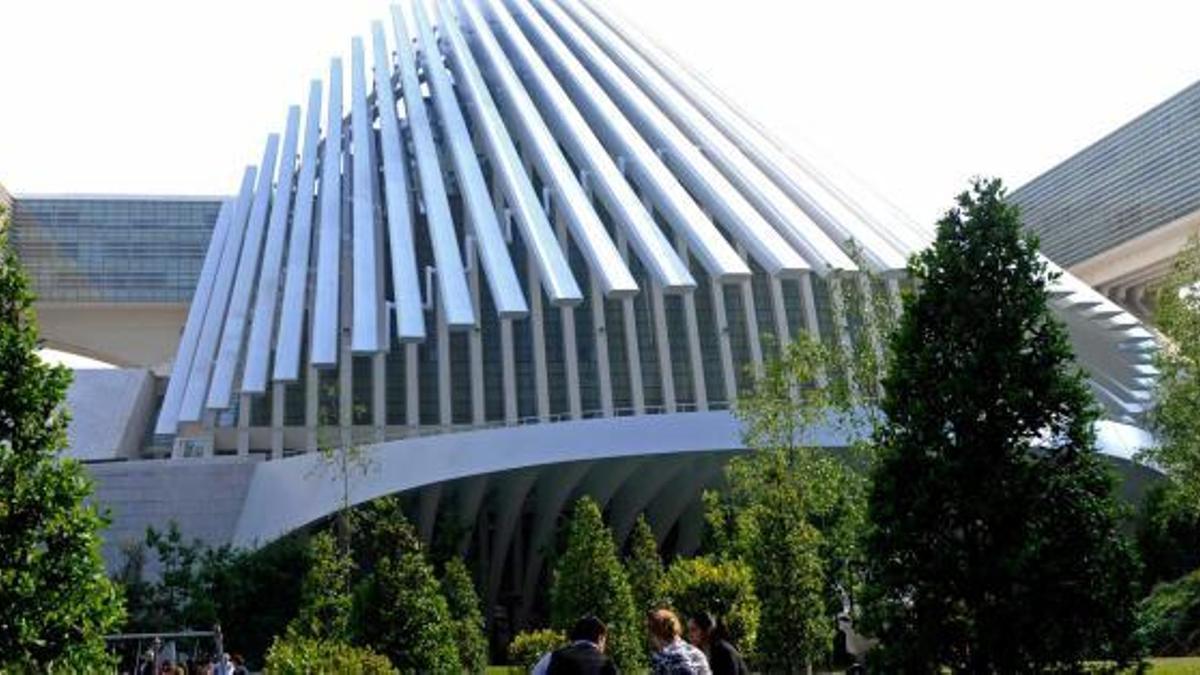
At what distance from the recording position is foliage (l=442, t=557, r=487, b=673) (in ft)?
75.5

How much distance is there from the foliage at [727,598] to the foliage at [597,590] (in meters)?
1.80

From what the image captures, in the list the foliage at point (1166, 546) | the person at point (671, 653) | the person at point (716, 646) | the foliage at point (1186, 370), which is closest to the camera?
the person at point (671, 653)

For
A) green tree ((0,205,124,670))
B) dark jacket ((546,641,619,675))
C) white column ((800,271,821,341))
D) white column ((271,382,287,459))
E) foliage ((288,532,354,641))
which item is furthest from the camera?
white column ((271,382,287,459))

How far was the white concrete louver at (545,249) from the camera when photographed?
3291 centimetres

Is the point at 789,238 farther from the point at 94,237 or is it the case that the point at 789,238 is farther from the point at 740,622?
the point at 94,237

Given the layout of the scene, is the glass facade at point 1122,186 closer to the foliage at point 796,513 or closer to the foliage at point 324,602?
the foliage at point 796,513

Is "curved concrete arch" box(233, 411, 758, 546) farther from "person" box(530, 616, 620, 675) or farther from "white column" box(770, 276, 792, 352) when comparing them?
"person" box(530, 616, 620, 675)

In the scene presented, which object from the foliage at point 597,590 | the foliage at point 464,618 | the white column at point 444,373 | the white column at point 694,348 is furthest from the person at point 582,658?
the white column at point 444,373

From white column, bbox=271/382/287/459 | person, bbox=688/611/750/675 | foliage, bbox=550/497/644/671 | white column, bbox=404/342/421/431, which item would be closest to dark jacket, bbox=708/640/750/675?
person, bbox=688/611/750/675

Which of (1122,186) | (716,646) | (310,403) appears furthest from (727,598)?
(1122,186)

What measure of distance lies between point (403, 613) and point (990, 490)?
1020 centimetres

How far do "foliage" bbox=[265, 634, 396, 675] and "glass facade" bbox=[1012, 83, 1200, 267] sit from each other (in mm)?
53862

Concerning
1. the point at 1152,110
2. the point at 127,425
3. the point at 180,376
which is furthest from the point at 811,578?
the point at 1152,110

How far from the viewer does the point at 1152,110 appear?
6481 cm
